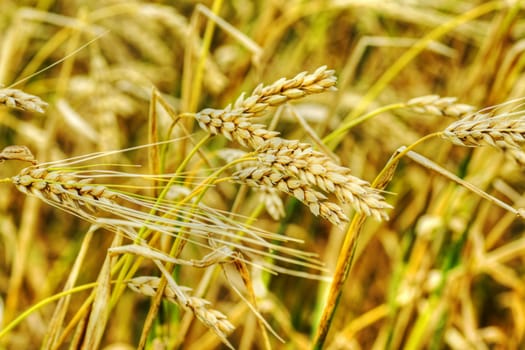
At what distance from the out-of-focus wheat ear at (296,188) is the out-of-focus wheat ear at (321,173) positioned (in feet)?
0.05

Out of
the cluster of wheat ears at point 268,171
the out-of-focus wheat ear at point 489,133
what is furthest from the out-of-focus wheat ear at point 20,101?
the out-of-focus wheat ear at point 489,133

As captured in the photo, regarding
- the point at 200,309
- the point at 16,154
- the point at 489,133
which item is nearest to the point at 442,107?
the point at 489,133

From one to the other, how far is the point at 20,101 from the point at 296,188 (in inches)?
10.8

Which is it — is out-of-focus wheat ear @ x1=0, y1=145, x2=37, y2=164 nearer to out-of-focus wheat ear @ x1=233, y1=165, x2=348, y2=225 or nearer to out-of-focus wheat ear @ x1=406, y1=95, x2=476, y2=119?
out-of-focus wheat ear @ x1=233, y1=165, x2=348, y2=225

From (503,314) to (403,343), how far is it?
0.79 metres

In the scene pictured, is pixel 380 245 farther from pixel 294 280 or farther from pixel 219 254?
pixel 219 254

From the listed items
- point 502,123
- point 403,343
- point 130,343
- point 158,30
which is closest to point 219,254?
point 502,123

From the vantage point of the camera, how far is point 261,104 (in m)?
0.56

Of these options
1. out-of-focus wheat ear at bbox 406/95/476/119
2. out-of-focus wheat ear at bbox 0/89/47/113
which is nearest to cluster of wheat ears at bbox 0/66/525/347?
out-of-focus wheat ear at bbox 0/89/47/113

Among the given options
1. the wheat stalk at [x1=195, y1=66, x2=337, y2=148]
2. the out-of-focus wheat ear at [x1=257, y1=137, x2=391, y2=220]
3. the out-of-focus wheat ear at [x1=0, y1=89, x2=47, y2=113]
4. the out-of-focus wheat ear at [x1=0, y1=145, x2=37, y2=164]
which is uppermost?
the wheat stalk at [x1=195, y1=66, x2=337, y2=148]

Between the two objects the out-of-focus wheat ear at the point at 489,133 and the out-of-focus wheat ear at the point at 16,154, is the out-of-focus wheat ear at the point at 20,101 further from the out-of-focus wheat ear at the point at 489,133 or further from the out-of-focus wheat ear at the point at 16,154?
the out-of-focus wheat ear at the point at 489,133

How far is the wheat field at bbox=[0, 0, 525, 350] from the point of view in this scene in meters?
0.57

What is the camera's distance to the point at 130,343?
1.67 m

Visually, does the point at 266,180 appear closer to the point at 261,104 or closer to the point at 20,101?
the point at 261,104
